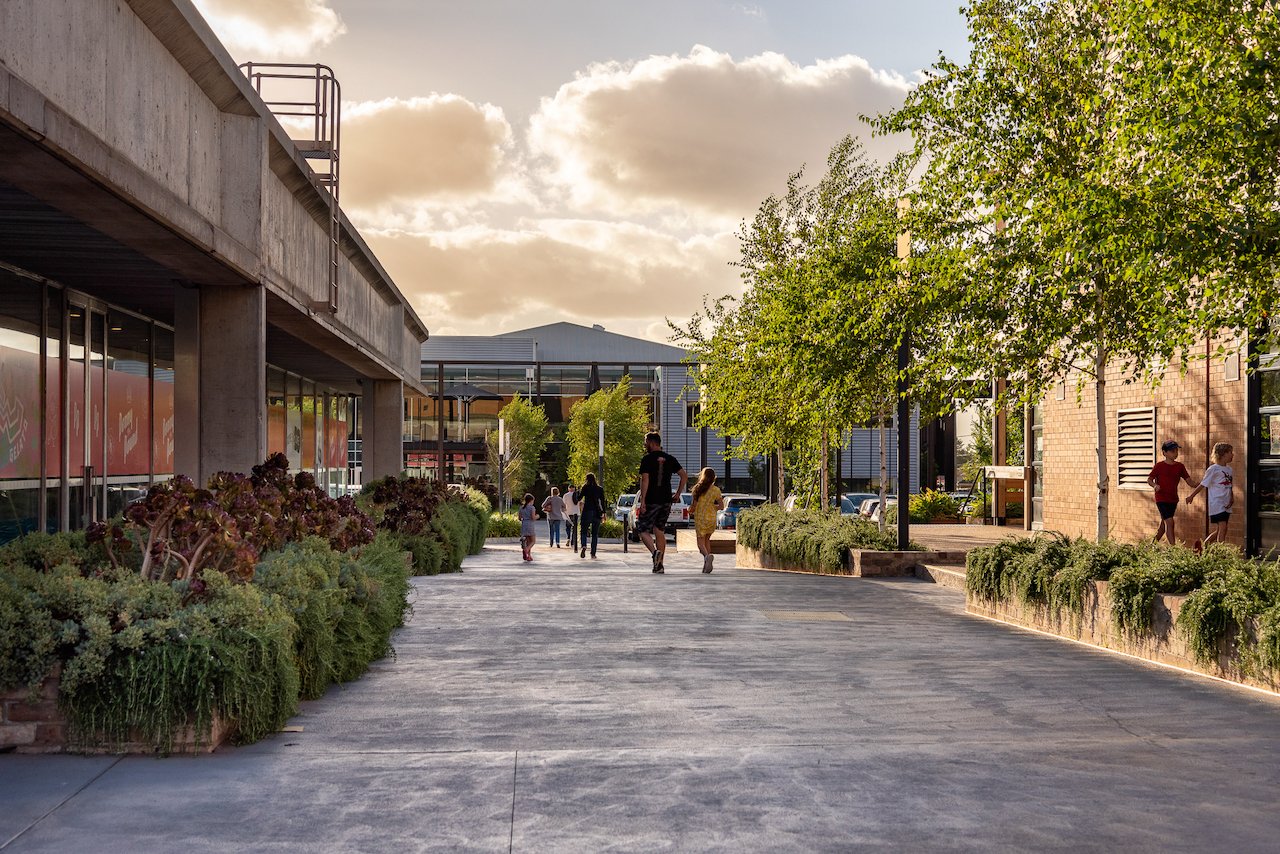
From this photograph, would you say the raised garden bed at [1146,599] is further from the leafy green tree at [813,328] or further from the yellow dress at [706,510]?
the yellow dress at [706,510]

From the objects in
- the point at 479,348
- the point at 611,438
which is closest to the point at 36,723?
the point at 611,438

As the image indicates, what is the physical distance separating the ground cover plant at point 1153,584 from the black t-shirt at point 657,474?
5831 mm

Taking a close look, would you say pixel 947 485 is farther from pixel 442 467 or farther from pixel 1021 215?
pixel 1021 215

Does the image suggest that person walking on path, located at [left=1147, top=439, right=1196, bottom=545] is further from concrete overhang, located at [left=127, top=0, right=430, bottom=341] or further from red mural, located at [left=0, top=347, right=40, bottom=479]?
red mural, located at [left=0, top=347, right=40, bottom=479]

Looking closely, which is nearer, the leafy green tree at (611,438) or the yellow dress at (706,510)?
the yellow dress at (706,510)

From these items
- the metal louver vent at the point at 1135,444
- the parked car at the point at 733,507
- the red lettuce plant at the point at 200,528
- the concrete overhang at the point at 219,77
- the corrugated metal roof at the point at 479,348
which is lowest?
the parked car at the point at 733,507

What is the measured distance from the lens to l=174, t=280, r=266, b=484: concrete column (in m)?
11.8

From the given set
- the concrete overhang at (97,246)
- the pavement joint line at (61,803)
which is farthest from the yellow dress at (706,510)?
the pavement joint line at (61,803)

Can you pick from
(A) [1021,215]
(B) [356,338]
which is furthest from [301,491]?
(B) [356,338]

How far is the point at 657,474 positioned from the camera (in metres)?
17.8

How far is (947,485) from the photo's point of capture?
59125 millimetres

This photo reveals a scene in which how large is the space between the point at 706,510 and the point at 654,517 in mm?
1607

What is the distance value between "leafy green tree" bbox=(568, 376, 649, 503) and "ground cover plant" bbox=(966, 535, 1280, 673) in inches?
1777

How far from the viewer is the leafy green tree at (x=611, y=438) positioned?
58375 millimetres
